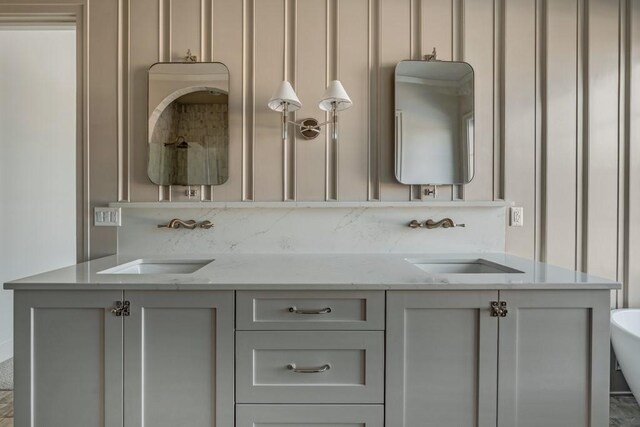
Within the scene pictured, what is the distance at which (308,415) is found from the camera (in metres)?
1.21

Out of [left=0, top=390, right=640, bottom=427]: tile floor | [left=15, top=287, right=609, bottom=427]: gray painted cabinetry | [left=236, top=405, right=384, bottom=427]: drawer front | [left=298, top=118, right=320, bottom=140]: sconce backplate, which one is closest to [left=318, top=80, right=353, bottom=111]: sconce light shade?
[left=298, top=118, right=320, bottom=140]: sconce backplate

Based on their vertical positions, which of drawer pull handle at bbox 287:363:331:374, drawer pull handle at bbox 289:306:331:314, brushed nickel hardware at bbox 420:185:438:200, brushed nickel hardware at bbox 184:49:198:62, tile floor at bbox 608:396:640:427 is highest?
brushed nickel hardware at bbox 184:49:198:62

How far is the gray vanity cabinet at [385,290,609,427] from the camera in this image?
1.22 m

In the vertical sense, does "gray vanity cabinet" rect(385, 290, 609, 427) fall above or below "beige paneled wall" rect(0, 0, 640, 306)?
below

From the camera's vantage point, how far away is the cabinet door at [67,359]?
122cm

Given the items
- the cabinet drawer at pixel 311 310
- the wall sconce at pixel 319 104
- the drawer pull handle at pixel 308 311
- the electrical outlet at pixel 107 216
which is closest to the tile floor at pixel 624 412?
the cabinet drawer at pixel 311 310

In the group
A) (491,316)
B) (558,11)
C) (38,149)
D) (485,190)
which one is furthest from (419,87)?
(38,149)

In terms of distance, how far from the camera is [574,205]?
75.7 inches

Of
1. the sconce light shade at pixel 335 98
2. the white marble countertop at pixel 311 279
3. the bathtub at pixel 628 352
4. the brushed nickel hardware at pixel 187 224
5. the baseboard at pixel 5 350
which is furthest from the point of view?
the baseboard at pixel 5 350

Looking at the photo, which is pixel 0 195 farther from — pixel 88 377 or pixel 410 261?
pixel 410 261

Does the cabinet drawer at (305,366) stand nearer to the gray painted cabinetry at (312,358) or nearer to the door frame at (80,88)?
the gray painted cabinetry at (312,358)

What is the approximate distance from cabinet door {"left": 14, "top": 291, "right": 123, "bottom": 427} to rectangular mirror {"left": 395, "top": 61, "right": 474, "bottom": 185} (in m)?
1.48

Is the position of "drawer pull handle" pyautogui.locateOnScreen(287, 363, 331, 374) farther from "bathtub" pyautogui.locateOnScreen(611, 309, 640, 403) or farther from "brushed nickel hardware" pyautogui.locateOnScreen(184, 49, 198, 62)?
"brushed nickel hardware" pyautogui.locateOnScreen(184, 49, 198, 62)

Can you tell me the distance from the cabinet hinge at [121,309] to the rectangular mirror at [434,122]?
1374 millimetres
